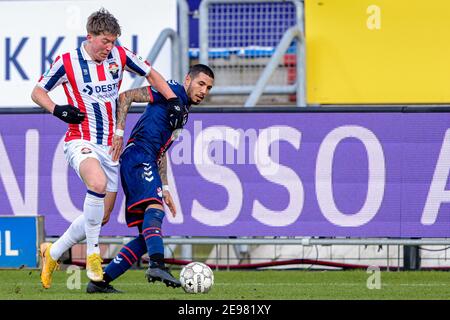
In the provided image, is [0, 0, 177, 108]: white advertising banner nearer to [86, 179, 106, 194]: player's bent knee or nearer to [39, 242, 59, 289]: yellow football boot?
[39, 242, 59, 289]: yellow football boot

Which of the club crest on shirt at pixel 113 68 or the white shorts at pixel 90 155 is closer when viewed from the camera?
the white shorts at pixel 90 155

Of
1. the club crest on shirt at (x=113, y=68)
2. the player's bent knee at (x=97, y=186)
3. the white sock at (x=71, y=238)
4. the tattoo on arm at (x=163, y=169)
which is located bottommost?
the white sock at (x=71, y=238)

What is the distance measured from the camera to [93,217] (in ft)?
34.3

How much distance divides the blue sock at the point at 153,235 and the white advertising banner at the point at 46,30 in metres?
5.41

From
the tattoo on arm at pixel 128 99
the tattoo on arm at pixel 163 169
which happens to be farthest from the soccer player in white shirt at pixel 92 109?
the tattoo on arm at pixel 163 169

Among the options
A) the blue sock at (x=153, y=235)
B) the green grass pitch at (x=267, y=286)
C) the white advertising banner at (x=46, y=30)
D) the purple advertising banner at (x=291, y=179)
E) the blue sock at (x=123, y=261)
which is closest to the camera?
the blue sock at (x=153, y=235)

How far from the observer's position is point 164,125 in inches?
413

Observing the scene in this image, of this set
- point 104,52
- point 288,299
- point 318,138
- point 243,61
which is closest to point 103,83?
point 104,52

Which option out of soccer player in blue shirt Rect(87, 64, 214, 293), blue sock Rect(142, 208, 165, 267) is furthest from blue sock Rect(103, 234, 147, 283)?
blue sock Rect(142, 208, 165, 267)

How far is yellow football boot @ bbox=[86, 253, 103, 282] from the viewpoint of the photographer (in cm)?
1019

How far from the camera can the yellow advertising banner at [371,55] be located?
48.3 ft

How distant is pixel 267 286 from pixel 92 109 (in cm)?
223

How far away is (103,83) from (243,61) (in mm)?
5055

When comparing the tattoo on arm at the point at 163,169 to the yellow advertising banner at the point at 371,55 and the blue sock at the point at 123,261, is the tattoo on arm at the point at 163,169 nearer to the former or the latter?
the blue sock at the point at 123,261
